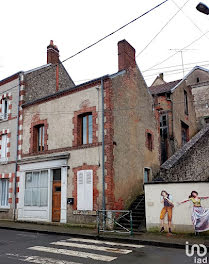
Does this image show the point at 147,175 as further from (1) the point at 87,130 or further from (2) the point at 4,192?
(2) the point at 4,192

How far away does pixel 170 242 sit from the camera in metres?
8.51

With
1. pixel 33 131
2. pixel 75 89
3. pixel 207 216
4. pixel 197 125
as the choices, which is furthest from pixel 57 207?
pixel 197 125

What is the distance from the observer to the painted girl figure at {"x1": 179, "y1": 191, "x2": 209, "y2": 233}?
9594 millimetres

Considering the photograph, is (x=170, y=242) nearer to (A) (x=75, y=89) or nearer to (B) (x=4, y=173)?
(A) (x=75, y=89)

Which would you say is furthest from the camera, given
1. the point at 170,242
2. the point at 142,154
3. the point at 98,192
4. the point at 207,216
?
the point at 142,154

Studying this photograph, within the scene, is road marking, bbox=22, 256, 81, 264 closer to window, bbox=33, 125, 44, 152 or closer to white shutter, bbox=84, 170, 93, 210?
white shutter, bbox=84, 170, 93, 210

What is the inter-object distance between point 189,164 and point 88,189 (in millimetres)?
5577

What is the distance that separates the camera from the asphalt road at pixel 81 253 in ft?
21.2

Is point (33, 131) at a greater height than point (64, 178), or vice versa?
A: point (33, 131)

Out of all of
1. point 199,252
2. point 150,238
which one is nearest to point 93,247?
point 150,238

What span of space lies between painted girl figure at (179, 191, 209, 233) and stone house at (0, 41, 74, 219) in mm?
9577

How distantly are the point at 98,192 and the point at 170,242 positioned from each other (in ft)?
13.9

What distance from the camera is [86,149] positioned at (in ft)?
42.1

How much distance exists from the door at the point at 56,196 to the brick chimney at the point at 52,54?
8.70 m
